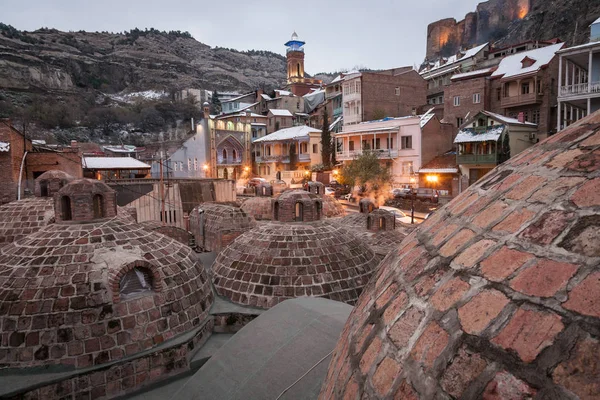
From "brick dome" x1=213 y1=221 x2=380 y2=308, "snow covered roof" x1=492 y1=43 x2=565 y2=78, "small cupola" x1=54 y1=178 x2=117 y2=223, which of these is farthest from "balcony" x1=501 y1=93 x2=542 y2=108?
"small cupola" x1=54 y1=178 x2=117 y2=223

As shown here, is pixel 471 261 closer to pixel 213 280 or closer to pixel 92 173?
pixel 213 280

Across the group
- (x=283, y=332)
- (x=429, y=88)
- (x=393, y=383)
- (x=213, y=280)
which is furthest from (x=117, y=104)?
(x=393, y=383)

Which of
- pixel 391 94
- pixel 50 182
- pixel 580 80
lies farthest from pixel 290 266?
pixel 391 94

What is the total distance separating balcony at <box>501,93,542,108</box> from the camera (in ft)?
105

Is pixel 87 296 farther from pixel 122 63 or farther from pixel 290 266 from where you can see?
pixel 122 63

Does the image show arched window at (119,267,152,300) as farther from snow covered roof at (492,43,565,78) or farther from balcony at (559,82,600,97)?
snow covered roof at (492,43,565,78)

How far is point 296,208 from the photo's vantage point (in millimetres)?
13812

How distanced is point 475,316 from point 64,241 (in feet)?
33.7

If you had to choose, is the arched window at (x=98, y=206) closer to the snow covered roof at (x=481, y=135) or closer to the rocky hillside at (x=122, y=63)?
the snow covered roof at (x=481, y=135)

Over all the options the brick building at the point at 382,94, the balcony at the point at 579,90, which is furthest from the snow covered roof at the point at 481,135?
the brick building at the point at 382,94

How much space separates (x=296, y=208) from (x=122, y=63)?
9629 cm

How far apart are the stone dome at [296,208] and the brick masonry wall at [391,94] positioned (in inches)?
1255

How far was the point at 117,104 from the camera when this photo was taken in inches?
2948

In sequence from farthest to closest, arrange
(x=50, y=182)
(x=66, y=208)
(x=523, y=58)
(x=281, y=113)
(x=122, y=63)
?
(x=122, y=63)
(x=281, y=113)
(x=523, y=58)
(x=50, y=182)
(x=66, y=208)
